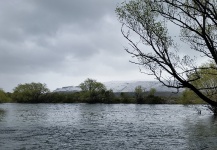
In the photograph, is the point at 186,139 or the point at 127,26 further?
the point at 186,139

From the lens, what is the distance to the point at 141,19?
45.3ft

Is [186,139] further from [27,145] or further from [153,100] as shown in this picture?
[153,100]

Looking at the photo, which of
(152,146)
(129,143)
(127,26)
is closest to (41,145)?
(129,143)

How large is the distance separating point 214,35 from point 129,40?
4.15 meters

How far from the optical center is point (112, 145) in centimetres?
3183

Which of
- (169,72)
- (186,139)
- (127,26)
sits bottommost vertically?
(186,139)

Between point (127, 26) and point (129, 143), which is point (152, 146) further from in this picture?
point (127, 26)

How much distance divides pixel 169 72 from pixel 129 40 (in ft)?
7.35

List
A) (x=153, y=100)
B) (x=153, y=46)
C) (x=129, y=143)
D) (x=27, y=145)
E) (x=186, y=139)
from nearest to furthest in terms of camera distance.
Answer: (x=153, y=46) < (x=27, y=145) < (x=129, y=143) < (x=186, y=139) < (x=153, y=100)

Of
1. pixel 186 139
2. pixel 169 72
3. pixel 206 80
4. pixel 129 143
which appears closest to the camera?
pixel 169 72

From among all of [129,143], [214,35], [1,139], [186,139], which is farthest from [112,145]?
[214,35]

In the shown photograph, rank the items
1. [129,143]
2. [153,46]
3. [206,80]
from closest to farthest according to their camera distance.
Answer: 1. [153,46]
2. [129,143]
3. [206,80]

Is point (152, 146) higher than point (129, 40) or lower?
lower

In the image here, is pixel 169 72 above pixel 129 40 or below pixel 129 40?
below
